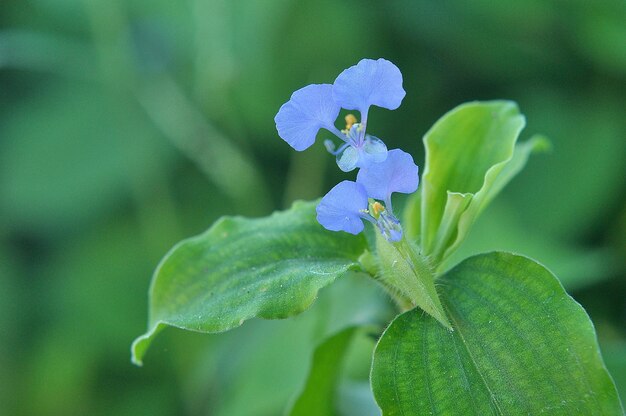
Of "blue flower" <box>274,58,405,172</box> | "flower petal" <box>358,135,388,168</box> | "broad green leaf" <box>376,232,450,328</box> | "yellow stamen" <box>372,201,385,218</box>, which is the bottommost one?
"broad green leaf" <box>376,232,450,328</box>

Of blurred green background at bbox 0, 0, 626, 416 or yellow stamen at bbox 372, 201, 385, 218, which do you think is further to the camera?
blurred green background at bbox 0, 0, 626, 416

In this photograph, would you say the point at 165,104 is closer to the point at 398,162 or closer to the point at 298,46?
the point at 298,46

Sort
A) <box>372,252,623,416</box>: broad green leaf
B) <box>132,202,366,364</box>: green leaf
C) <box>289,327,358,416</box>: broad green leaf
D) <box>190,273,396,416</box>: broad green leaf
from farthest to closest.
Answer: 1. <box>190,273,396,416</box>: broad green leaf
2. <box>289,327,358,416</box>: broad green leaf
3. <box>132,202,366,364</box>: green leaf
4. <box>372,252,623,416</box>: broad green leaf

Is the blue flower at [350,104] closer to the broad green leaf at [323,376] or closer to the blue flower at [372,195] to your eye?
the blue flower at [372,195]

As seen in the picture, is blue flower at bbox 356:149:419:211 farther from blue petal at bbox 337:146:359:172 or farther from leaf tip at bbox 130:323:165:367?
leaf tip at bbox 130:323:165:367

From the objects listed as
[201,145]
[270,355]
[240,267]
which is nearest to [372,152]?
[240,267]

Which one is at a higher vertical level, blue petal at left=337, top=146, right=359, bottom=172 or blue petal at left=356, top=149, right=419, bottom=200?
blue petal at left=337, top=146, right=359, bottom=172

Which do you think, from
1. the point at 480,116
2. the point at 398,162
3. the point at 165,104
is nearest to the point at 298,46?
the point at 165,104

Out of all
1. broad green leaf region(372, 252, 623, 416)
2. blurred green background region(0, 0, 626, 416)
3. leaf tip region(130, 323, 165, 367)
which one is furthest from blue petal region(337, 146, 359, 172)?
blurred green background region(0, 0, 626, 416)
